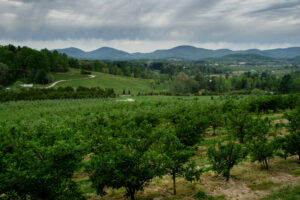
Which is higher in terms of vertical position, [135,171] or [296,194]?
[135,171]

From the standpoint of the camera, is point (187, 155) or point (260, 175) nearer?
point (187, 155)

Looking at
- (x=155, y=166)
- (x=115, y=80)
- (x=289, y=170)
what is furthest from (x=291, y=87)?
(x=155, y=166)

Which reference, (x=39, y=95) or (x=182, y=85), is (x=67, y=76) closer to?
(x=39, y=95)

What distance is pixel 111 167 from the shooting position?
8.55 metres

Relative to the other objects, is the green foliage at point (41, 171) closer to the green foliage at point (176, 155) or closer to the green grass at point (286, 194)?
the green foliage at point (176, 155)

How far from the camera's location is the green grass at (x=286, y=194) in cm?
902

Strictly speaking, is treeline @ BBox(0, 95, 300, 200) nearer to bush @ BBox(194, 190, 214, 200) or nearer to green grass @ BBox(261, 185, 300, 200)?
bush @ BBox(194, 190, 214, 200)

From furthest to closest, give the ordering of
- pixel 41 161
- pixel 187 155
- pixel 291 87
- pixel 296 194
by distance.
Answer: pixel 291 87 < pixel 187 155 < pixel 296 194 < pixel 41 161

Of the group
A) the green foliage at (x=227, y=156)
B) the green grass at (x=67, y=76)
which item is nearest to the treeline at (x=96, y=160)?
the green foliage at (x=227, y=156)

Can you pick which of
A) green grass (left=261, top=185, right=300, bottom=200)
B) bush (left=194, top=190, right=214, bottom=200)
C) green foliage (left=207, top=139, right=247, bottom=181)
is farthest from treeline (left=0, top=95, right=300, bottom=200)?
green grass (left=261, top=185, right=300, bottom=200)

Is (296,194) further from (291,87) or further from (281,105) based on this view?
(291,87)

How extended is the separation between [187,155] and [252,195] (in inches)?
154

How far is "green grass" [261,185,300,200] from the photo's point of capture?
29.6ft

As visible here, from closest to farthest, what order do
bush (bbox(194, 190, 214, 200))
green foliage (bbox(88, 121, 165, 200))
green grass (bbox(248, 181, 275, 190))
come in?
1. green foliage (bbox(88, 121, 165, 200))
2. bush (bbox(194, 190, 214, 200))
3. green grass (bbox(248, 181, 275, 190))
